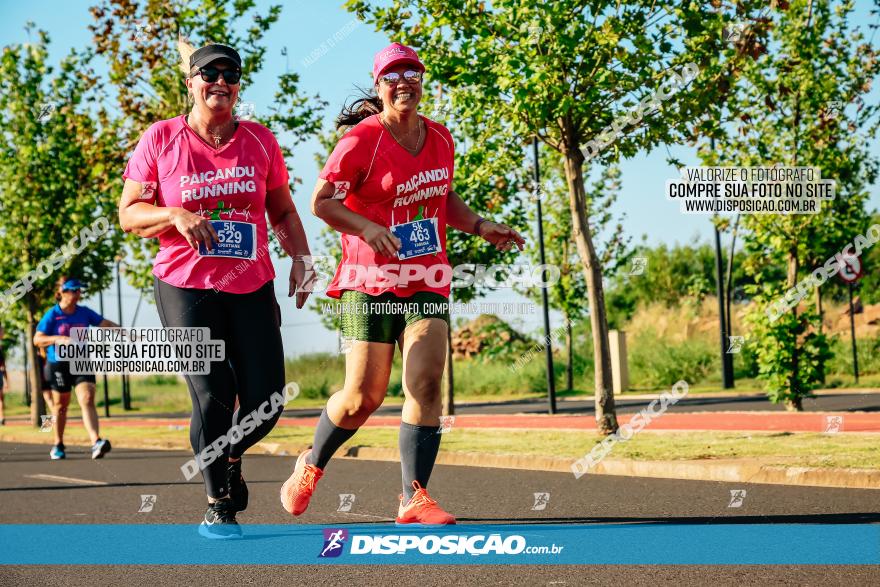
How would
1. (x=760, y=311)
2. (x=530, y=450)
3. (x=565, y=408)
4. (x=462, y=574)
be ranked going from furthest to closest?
1. (x=565, y=408)
2. (x=760, y=311)
3. (x=530, y=450)
4. (x=462, y=574)

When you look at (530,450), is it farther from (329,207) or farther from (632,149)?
(329,207)

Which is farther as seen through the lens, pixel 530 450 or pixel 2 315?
pixel 2 315

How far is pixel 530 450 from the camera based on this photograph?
10.9 meters

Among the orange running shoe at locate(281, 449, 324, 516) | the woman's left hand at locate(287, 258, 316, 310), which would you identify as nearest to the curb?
the orange running shoe at locate(281, 449, 324, 516)

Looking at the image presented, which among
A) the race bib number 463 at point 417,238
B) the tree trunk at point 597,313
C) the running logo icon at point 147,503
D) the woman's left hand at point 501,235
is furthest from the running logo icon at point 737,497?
the tree trunk at point 597,313

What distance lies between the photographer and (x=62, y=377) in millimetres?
12273

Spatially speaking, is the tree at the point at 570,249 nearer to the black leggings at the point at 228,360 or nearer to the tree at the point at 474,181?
the tree at the point at 474,181

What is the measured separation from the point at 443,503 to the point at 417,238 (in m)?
2.73

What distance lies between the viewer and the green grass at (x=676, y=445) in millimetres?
8719

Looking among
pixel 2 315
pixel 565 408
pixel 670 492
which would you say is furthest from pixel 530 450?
pixel 2 315

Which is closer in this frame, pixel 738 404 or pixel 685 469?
pixel 685 469

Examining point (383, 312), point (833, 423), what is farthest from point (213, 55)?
point (833, 423)

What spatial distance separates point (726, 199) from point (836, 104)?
10.7 ft

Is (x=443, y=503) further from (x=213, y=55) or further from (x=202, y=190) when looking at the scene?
(x=213, y=55)
